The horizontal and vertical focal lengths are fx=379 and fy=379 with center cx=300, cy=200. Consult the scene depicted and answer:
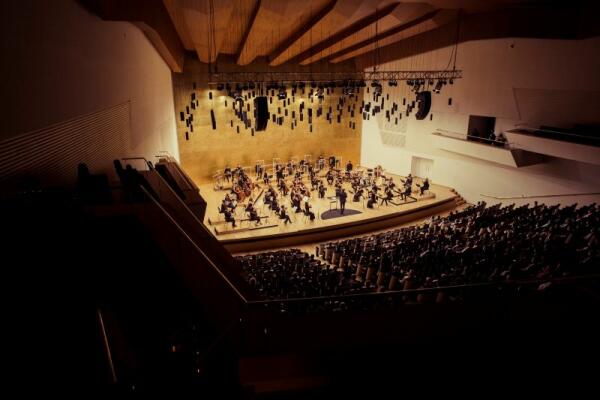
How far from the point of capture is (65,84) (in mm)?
4406

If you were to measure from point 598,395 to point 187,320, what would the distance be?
3.24m

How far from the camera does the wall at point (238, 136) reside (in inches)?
600

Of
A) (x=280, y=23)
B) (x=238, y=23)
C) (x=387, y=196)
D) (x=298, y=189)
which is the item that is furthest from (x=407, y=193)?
(x=238, y=23)

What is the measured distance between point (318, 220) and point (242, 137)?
6401 millimetres

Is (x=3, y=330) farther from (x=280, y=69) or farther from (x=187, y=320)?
(x=280, y=69)

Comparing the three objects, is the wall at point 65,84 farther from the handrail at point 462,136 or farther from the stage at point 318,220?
the handrail at point 462,136

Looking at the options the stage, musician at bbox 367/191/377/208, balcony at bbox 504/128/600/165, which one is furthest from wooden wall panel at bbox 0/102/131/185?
balcony at bbox 504/128/600/165

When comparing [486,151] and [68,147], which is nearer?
[68,147]

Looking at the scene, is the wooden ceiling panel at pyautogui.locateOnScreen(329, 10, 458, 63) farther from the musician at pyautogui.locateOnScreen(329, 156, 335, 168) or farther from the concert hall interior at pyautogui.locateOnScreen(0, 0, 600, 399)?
the musician at pyautogui.locateOnScreen(329, 156, 335, 168)

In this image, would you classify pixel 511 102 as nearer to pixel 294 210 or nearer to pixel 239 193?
pixel 294 210

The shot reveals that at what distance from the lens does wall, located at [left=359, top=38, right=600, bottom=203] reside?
9945 mm

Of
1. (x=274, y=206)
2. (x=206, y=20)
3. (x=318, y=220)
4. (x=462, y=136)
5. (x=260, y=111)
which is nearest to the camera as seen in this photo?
(x=206, y=20)

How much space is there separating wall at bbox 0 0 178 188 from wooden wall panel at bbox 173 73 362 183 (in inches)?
296

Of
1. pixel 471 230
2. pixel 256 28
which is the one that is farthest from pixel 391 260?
pixel 256 28
